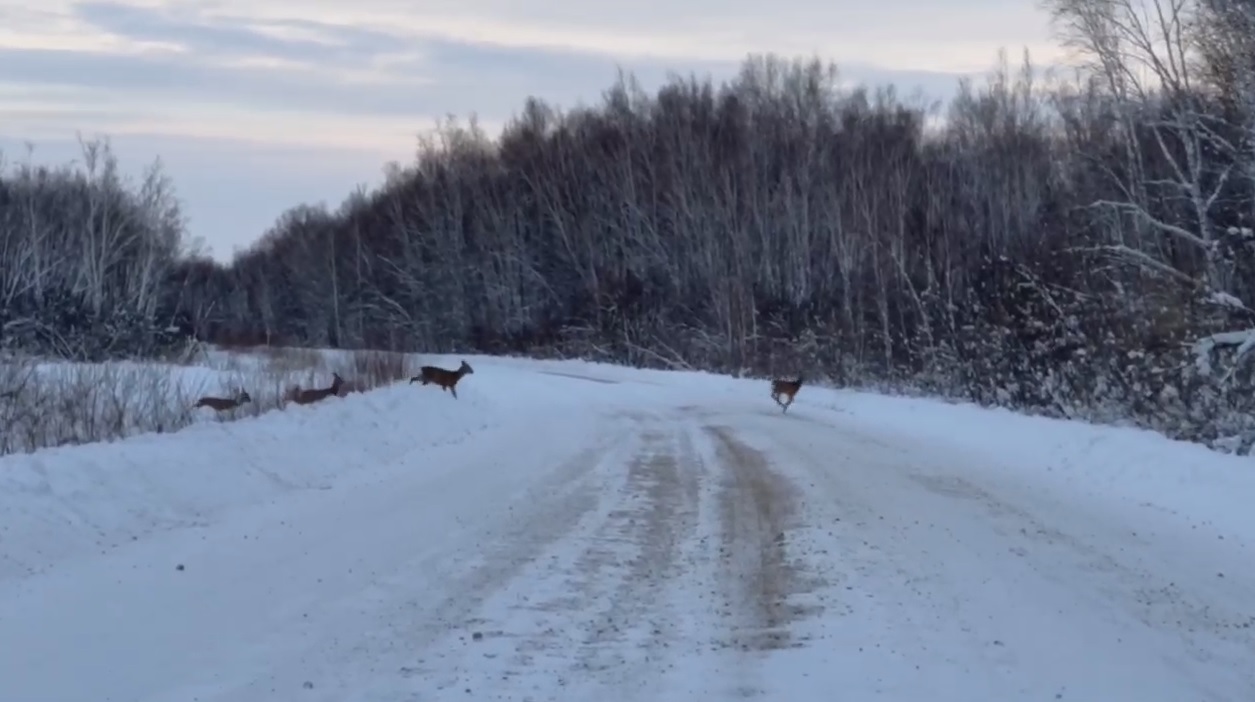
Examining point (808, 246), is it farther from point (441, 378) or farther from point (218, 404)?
point (218, 404)

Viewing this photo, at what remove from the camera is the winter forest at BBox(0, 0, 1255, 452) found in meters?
22.9

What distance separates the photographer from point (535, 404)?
1264 inches

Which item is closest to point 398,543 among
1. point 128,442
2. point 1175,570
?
point 128,442

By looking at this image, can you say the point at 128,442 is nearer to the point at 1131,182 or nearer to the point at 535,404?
the point at 535,404

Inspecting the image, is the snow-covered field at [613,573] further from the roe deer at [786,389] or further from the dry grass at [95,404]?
the roe deer at [786,389]

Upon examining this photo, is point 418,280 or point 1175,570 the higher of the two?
point 418,280

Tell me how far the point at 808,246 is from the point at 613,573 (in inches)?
2112

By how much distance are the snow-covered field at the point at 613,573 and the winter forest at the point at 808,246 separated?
678cm

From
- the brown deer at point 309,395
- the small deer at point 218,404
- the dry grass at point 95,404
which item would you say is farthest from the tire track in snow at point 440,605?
the brown deer at point 309,395

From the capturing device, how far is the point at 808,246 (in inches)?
2447

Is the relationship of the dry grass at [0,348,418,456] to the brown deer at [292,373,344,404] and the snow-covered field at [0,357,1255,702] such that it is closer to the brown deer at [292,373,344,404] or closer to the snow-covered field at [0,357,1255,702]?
the brown deer at [292,373,344,404]

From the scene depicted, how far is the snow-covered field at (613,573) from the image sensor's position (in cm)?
686

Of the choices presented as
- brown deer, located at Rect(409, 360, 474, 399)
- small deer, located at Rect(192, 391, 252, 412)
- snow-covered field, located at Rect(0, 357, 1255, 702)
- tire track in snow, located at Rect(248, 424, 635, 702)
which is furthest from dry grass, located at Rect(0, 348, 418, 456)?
brown deer, located at Rect(409, 360, 474, 399)

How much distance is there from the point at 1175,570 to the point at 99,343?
5008 centimetres
